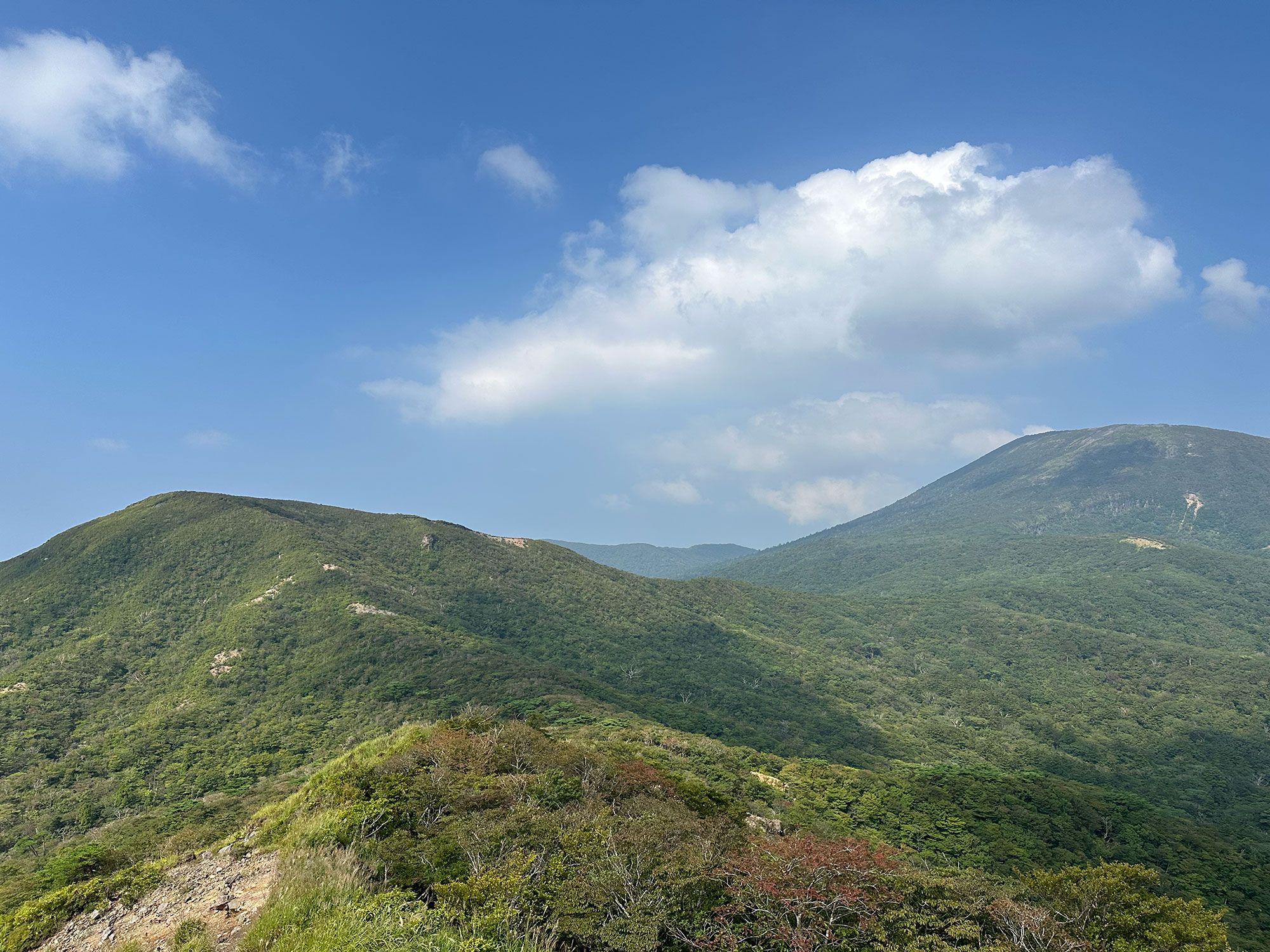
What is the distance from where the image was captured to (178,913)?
18.6 meters

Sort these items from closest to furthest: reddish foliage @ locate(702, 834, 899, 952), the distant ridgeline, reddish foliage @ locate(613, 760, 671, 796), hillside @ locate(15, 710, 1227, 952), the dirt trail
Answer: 1. hillside @ locate(15, 710, 1227, 952)
2. the dirt trail
3. reddish foliage @ locate(702, 834, 899, 952)
4. reddish foliage @ locate(613, 760, 671, 796)
5. the distant ridgeline

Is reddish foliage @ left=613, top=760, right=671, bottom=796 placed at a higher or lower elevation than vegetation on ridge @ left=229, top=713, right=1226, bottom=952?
lower

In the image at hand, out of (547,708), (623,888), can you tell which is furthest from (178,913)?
(547,708)

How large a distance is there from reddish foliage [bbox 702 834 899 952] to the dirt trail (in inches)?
568

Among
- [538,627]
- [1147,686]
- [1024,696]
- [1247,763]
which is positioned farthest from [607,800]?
[1147,686]

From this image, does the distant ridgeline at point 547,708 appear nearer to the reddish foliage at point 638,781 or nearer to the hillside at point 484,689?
the hillside at point 484,689

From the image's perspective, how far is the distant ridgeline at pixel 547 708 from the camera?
192ft

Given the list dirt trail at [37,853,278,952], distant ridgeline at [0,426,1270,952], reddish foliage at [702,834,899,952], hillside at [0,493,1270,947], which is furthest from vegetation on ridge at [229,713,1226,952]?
hillside at [0,493,1270,947]

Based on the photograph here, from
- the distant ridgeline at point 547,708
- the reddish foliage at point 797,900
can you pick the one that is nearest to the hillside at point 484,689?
the distant ridgeline at point 547,708

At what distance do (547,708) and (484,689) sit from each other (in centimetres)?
1639

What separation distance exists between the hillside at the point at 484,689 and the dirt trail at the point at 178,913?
827 inches

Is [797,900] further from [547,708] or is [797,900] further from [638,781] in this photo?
[547,708]

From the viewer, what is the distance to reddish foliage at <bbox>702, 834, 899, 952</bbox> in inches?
749

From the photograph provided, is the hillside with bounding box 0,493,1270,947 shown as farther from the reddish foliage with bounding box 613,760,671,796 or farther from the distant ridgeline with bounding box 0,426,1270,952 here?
the reddish foliage with bounding box 613,760,671,796
